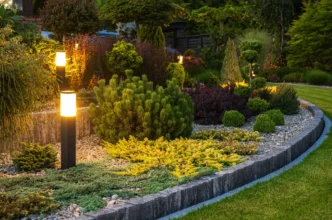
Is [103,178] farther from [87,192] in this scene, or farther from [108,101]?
[108,101]

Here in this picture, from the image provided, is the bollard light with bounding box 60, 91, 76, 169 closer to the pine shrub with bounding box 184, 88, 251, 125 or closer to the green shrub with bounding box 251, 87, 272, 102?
the pine shrub with bounding box 184, 88, 251, 125

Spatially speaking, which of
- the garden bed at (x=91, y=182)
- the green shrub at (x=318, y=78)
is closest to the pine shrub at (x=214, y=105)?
the garden bed at (x=91, y=182)

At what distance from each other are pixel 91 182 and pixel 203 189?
1.15m

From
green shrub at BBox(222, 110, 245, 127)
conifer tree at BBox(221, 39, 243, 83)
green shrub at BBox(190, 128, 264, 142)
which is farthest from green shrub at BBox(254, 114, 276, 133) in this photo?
conifer tree at BBox(221, 39, 243, 83)

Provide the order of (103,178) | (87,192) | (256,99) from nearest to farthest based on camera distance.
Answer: (87,192) < (103,178) < (256,99)

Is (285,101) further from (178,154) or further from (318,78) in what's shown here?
(318,78)

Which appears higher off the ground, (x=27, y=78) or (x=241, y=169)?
(x=27, y=78)

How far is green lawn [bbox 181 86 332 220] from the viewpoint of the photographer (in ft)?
17.4

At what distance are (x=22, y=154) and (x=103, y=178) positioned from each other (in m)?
1.35

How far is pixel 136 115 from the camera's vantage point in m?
7.97

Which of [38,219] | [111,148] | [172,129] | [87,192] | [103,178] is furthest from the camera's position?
[172,129]

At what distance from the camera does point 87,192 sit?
5.45 m

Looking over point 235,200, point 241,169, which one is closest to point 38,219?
point 235,200

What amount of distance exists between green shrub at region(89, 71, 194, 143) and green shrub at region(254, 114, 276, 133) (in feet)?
5.27
